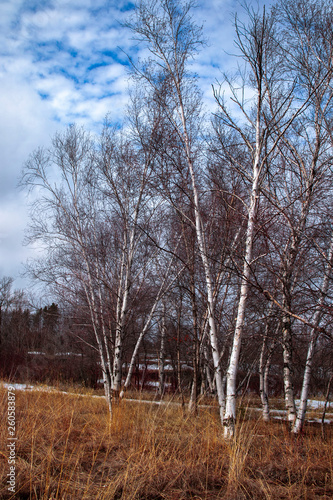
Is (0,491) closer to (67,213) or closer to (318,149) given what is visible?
(318,149)

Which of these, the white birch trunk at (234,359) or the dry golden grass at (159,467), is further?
the white birch trunk at (234,359)

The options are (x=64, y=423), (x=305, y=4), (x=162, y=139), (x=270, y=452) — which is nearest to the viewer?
(x=270, y=452)

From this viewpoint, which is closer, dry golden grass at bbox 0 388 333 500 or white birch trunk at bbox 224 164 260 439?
dry golden grass at bbox 0 388 333 500

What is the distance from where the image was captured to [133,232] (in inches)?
338

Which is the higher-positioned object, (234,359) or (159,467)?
(234,359)

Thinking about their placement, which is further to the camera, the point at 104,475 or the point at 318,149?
the point at 318,149

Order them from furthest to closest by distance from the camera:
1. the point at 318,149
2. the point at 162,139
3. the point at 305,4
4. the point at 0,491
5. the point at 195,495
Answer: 1. the point at 162,139
2. the point at 305,4
3. the point at 318,149
4. the point at 195,495
5. the point at 0,491

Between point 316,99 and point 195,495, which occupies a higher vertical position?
point 316,99

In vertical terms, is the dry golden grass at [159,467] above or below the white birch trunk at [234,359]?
below

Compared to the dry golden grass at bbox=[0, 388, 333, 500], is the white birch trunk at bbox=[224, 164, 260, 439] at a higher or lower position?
higher

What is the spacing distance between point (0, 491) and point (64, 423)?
2205mm

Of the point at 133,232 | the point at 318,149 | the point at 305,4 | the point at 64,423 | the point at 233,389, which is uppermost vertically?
the point at 305,4

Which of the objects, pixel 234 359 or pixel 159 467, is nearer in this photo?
pixel 159 467

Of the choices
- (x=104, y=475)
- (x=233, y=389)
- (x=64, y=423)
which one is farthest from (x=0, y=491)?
Answer: (x=233, y=389)
